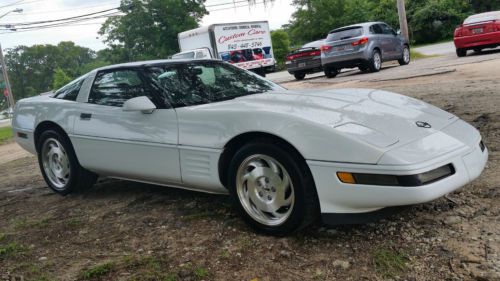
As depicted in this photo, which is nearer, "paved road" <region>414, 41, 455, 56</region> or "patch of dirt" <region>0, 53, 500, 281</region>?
"patch of dirt" <region>0, 53, 500, 281</region>

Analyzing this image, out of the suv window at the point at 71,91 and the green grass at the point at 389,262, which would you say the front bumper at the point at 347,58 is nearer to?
the suv window at the point at 71,91

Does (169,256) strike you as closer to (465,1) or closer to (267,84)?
(267,84)

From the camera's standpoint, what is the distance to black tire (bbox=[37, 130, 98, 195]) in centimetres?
471

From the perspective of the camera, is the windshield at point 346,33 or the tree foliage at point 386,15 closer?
the windshield at point 346,33

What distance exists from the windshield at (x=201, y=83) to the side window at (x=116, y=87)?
153mm

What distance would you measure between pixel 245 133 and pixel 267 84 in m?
1.31

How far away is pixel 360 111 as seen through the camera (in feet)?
10.8

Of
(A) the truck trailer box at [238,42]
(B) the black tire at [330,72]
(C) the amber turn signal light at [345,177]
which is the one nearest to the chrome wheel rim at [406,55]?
(B) the black tire at [330,72]

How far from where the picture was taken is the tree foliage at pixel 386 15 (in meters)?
32.3

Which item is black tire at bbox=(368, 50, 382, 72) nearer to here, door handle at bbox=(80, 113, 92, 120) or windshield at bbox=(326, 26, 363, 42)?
windshield at bbox=(326, 26, 363, 42)

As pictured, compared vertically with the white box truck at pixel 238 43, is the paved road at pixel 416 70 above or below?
below

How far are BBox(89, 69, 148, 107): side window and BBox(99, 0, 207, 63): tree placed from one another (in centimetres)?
4607

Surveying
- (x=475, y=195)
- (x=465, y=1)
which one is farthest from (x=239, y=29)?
(x=475, y=195)

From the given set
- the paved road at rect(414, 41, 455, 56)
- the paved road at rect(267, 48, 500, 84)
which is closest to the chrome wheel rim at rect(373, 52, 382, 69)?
the paved road at rect(267, 48, 500, 84)
